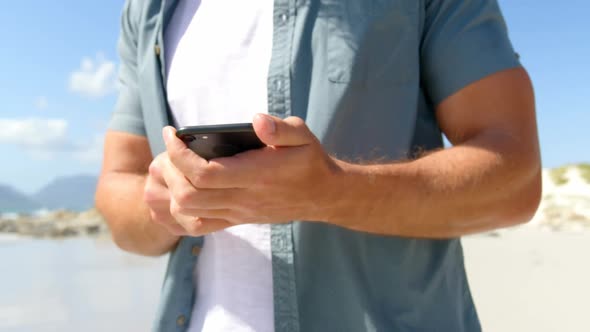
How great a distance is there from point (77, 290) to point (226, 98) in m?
5.00

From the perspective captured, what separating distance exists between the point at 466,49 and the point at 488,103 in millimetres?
153

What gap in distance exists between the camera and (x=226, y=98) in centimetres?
148

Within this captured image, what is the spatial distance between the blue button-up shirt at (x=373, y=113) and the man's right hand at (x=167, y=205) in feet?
0.84

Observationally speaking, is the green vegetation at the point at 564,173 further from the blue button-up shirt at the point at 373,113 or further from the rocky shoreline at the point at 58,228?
the blue button-up shirt at the point at 373,113

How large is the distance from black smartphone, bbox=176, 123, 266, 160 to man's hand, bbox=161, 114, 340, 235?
0.07 feet

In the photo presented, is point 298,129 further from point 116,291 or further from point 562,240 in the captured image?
point 562,240

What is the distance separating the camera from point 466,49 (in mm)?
1324

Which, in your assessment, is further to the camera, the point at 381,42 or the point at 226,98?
the point at 226,98

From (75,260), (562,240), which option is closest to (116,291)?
(75,260)

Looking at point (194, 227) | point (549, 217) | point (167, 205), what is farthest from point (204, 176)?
point (549, 217)

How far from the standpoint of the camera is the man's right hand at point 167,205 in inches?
42.6

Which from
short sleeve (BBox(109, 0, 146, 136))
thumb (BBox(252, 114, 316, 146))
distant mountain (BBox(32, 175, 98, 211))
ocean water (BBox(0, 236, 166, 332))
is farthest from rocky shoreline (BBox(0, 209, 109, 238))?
distant mountain (BBox(32, 175, 98, 211))

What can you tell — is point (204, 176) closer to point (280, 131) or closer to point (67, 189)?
point (280, 131)

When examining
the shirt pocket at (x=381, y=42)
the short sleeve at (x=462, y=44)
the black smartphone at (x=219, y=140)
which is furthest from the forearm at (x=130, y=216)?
the short sleeve at (x=462, y=44)
